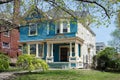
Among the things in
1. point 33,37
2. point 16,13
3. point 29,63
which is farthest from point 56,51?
point 16,13

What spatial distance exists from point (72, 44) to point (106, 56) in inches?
243

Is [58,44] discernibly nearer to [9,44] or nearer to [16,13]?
[9,44]

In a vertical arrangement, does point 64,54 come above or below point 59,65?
above

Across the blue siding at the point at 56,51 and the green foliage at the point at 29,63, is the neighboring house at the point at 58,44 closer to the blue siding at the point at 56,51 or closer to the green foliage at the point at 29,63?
the blue siding at the point at 56,51

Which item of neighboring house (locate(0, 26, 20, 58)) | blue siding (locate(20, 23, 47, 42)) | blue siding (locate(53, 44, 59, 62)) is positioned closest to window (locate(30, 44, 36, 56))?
blue siding (locate(20, 23, 47, 42))

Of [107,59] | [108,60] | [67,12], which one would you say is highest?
[67,12]

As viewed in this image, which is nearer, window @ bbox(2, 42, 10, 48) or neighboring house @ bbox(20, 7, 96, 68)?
neighboring house @ bbox(20, 7, 96, 68)

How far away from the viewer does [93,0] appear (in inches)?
653

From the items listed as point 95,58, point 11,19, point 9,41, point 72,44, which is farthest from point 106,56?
point 9,41

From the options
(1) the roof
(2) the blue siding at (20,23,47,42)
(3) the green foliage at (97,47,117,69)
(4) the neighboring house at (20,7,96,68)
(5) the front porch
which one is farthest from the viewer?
(2) the blue siding at (20,23,47,42)

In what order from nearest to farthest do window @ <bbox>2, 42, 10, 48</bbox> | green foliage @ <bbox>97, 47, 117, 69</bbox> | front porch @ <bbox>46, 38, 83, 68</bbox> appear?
green foliage @ <bbox>97, 47, 117, 69</bbox>, front porch @ <bbox>46, 38, 83, 68</bbox>, window @ <bbox>2, 42, 10, 48</bbox>

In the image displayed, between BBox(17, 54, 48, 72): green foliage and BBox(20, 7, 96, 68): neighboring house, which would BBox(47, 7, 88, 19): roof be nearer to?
BBox(17, 54, 48, 72): green foliage

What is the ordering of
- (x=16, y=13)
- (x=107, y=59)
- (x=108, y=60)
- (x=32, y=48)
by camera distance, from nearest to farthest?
1. (x=16, y=13)
2. (x=108, y=60)
3. (x=107, y=59)
4. (x=32, y=48)

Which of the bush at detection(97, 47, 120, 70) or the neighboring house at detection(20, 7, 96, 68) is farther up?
the neighboring house at detection(20, 7, 96, 68)
